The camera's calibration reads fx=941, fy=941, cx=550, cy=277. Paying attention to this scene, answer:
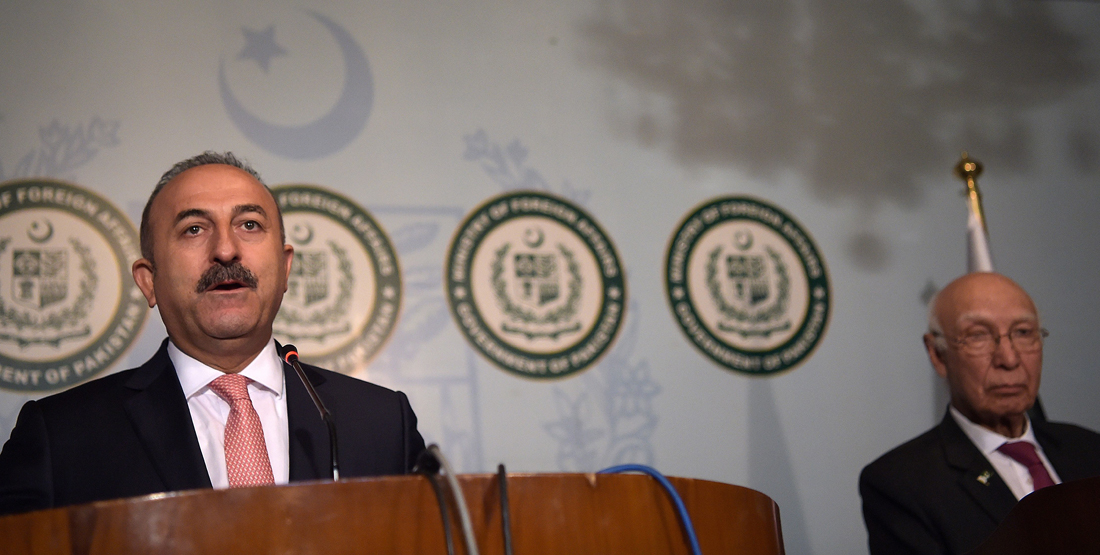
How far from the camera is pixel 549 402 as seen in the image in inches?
113

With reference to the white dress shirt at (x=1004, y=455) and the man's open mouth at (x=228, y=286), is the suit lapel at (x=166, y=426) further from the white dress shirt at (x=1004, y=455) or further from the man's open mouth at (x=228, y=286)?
the white dress shirt at (x=1004, y=455)

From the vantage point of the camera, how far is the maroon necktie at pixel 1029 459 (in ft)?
8.05

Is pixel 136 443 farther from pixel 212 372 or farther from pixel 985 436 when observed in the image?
pixel 985 436

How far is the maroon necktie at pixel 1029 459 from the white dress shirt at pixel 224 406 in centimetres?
192

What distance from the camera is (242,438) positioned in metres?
1.46

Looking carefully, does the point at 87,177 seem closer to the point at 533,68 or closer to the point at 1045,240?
the point at 533,68

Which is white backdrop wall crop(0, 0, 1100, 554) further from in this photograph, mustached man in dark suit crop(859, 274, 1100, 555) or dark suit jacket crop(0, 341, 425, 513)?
dark suit jacket crop(0, 341, 425, 513)

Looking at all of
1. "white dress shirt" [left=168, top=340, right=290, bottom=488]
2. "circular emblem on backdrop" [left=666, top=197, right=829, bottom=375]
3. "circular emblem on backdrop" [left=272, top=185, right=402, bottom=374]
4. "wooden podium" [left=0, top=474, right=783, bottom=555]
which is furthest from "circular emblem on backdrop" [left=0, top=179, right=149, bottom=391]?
"wooden podium" [left=0, top=474, right=783, bottom=555]

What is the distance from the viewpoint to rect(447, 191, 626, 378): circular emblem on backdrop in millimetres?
2859

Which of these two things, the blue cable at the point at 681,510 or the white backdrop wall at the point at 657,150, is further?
the white backdrop wall at the point at 657,150

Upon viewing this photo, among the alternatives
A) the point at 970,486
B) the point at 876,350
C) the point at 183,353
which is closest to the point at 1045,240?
the point at 876,350

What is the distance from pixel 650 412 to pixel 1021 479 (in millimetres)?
1054

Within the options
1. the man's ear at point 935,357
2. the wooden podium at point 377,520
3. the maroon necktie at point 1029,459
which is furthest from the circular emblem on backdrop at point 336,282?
the wooden podium at point 377,520

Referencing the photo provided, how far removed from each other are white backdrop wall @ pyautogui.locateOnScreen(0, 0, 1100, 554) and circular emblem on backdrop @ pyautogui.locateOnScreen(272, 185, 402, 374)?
5cm
